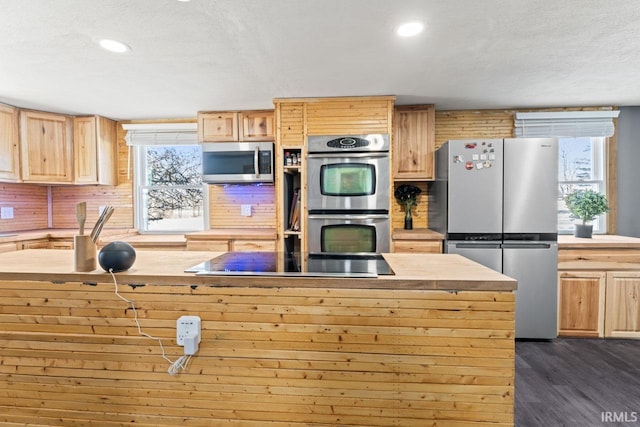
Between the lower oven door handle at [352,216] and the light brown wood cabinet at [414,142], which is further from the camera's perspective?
the light brown wood cabinet at [414,142]

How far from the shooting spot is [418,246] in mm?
3105

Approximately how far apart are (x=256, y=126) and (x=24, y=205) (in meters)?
2.90

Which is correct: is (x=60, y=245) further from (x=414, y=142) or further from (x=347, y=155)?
(x=414, y=142)

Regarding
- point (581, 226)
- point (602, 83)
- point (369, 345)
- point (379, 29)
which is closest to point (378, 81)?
point (379, 29)

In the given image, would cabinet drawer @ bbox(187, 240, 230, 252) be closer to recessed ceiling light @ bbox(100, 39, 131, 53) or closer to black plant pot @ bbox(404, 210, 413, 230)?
recessed ceiling light @ bbox(100, 39, 131, 53)

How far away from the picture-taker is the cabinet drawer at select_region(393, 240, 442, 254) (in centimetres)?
309

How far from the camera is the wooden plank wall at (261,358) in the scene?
4.31ft

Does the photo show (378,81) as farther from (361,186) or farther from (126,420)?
(126,420)

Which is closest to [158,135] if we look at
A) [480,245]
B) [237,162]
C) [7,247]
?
[237,162]

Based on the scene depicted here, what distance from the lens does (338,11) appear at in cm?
170

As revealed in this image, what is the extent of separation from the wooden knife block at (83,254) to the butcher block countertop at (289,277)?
3 cm

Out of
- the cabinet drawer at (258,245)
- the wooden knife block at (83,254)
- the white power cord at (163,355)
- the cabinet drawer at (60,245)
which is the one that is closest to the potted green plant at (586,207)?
the cabinet drawer at (258,245)

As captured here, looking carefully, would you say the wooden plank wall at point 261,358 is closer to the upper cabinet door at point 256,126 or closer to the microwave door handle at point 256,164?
the microwave door handle at point 256,164

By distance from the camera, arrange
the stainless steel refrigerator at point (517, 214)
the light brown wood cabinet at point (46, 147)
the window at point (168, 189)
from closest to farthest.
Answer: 1. the stainless steel refrigerator at point (517, 214)
2. the light brown wood cabinet at point (46, 147)
3. the window at point (168, 189)
